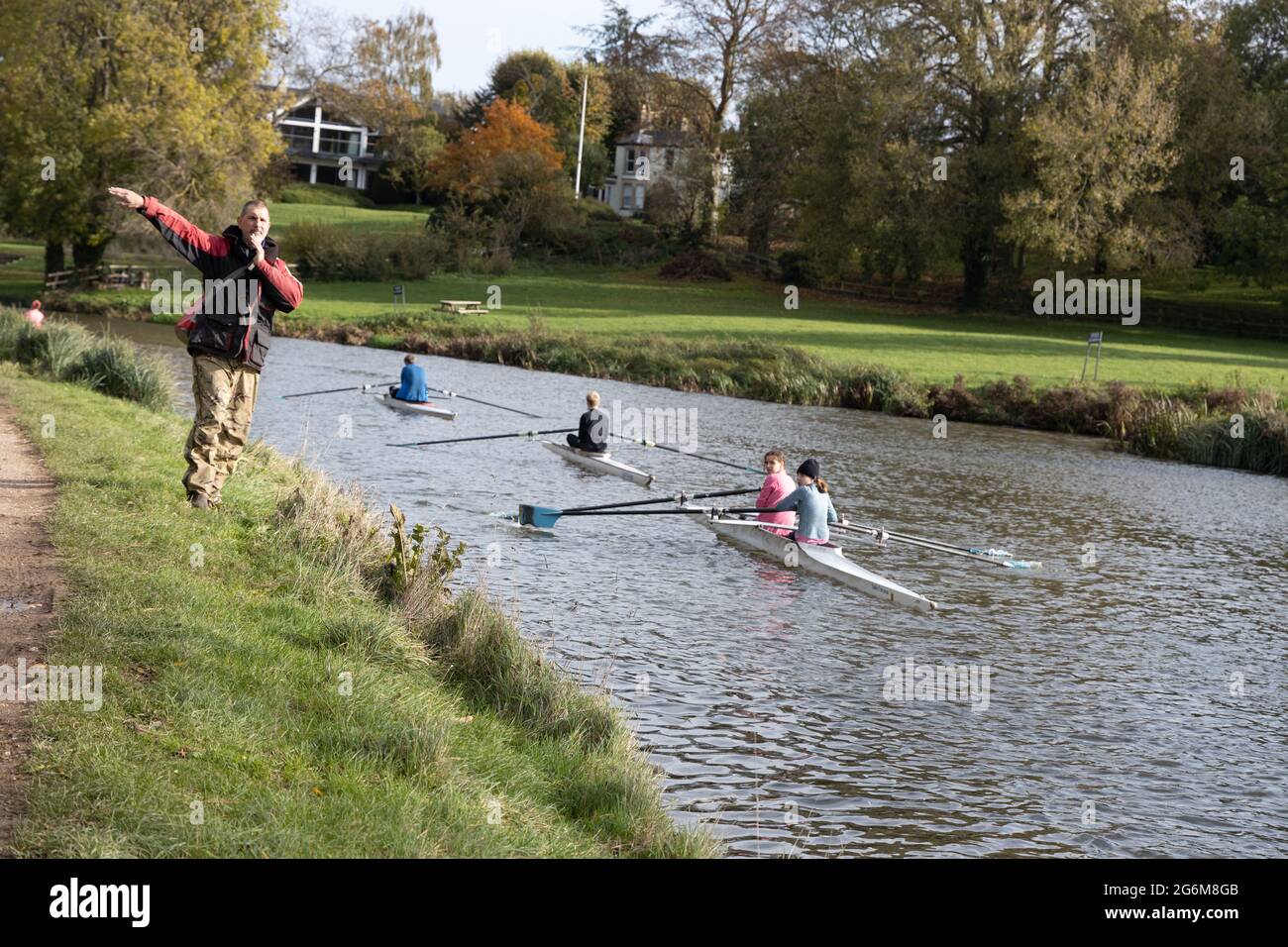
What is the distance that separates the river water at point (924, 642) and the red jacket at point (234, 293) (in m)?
3.41

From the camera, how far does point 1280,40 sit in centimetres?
5906

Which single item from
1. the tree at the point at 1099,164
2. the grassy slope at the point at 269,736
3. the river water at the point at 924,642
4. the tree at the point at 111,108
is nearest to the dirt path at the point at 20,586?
the grassy slope at the point at 269,736

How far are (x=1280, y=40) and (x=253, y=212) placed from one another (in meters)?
60.2

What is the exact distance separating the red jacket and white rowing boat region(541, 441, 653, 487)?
10590mm

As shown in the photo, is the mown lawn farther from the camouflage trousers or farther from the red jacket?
the red jacket

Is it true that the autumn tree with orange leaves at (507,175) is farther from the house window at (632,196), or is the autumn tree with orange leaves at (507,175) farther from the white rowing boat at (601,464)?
the white rowing boat at (601,464)

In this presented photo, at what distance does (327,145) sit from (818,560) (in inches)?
3884

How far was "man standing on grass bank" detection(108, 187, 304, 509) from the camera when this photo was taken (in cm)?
1041

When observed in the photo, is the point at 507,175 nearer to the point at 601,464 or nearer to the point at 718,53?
the point at 718,53

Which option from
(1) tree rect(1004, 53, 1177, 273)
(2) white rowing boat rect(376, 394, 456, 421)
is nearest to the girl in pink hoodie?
(2) white rowing boat rect(376, 394, 456, 421)

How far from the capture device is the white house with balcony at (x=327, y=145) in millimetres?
102375

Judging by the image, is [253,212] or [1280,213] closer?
[253,212]
